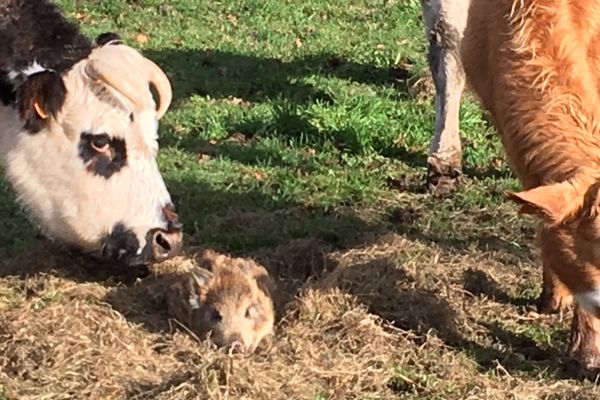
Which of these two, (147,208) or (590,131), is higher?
(590,131)

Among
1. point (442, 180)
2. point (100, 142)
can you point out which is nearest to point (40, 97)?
point (100, 142)

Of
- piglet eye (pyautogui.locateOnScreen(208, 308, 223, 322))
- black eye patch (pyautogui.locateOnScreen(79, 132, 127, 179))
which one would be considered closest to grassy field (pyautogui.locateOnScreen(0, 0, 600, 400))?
piglet eye (pyautogui.locateOnScreen(208, 308, 223, 322))

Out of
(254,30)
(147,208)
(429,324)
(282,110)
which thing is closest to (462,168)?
(282,110)

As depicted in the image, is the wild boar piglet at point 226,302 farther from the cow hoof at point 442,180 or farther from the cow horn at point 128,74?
the cow hoof at point 442,180

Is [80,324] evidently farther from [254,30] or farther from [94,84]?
[254,30]

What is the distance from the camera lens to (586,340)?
6.35 m

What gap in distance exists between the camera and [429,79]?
11.6m

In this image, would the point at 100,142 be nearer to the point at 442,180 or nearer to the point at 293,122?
the point at 442,180

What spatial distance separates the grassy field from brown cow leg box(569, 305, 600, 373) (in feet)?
0.39

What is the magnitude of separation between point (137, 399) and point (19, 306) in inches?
51.8

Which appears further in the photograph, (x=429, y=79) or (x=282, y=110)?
(x=429, y=79)

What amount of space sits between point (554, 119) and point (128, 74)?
92.3 inches

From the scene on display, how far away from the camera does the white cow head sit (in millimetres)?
6602

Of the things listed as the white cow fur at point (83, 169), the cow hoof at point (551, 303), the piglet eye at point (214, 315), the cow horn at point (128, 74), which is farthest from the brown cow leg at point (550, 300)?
the cow horn at point (128, 74)
